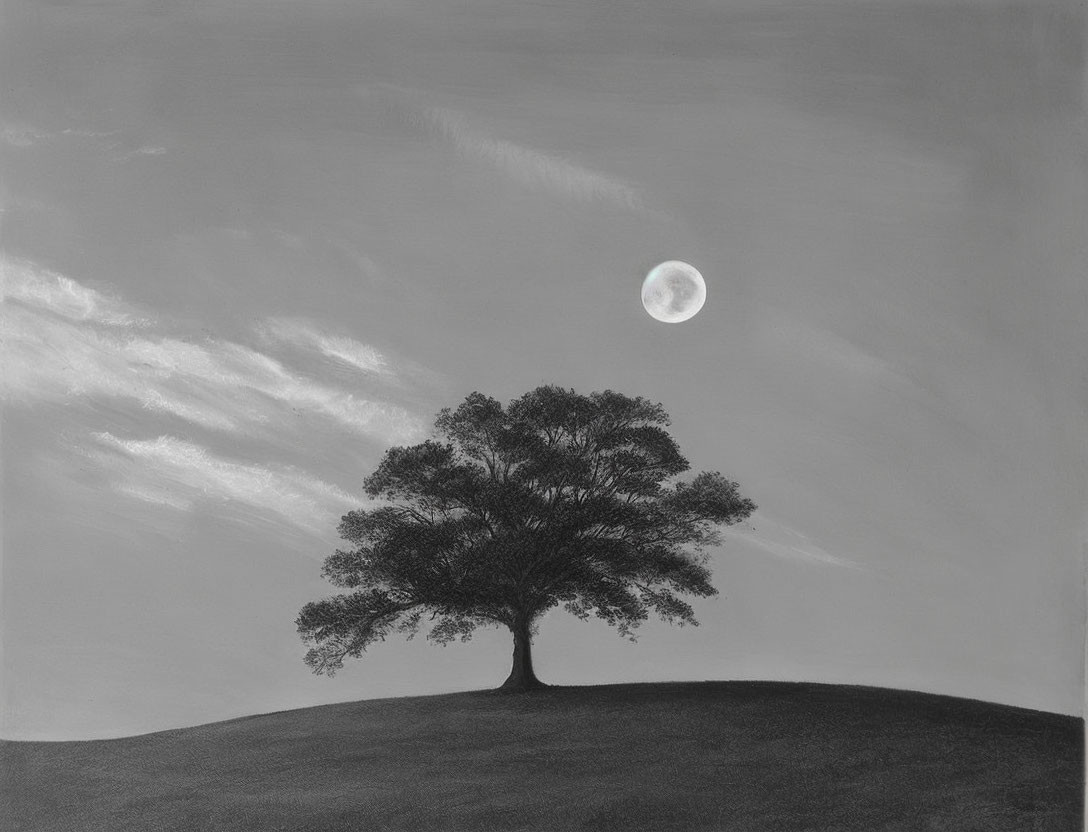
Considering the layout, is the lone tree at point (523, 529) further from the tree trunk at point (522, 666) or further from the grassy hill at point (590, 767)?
the grassy hill at point (590, 767)

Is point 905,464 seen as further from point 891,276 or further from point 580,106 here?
point 580,106

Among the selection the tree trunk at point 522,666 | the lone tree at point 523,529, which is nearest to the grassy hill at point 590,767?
the tree trunk at point 522,666

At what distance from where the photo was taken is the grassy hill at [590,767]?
7621 millimetres

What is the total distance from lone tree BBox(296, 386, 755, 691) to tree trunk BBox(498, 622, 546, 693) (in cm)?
1

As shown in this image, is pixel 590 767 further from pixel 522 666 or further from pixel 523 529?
pixel 523 529

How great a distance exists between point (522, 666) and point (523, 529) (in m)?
1.07

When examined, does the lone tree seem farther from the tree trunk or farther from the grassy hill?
the grassy hill

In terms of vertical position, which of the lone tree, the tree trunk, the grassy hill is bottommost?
the grassy hill

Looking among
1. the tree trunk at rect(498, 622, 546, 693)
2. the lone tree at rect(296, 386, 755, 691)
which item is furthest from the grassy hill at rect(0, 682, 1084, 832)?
the lone tree at rect(296, 386, 755, 691)

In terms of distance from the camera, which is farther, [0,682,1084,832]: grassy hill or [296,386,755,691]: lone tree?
[296,386,755,691]: lone tree

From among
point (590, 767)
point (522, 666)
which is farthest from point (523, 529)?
point (590, 767)

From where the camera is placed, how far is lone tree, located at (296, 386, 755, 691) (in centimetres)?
835

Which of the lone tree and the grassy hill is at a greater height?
the lone tree

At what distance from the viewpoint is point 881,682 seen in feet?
26.9
